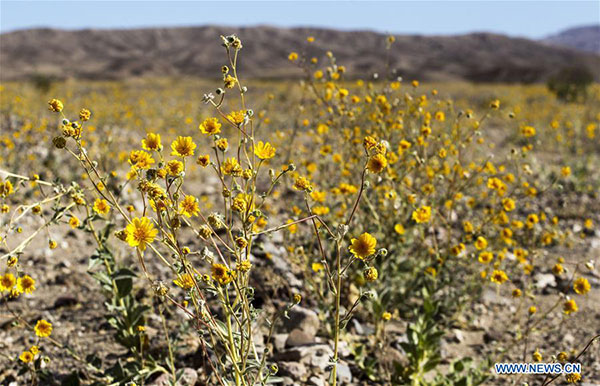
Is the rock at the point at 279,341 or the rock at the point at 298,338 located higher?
the rock at the point at 298,338

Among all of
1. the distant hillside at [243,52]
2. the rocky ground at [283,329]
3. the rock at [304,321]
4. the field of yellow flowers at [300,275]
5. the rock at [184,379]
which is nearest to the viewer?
the field of yellow flowers at [300,275]

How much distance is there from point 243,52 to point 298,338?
2929 inches

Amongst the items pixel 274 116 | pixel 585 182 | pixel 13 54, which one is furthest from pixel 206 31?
pixel 585 182

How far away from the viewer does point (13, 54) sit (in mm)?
73312

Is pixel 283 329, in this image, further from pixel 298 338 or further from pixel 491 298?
pixel 491 298

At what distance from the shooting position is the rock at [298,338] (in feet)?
8.81

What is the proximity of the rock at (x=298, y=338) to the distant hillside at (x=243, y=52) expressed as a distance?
53832 millimetres

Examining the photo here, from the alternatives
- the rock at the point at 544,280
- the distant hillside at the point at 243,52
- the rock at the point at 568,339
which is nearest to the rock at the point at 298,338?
the rock at the point at 568,339

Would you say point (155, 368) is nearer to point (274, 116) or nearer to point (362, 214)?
point (362, 214)

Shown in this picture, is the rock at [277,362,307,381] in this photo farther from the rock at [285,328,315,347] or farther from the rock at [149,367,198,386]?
the rock at [149,367,198,386]

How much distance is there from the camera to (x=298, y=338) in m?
2.71

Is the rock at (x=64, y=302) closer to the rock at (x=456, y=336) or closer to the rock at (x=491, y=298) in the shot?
the rock at (x=456, y=336)

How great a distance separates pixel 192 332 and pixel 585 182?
19.2 feet

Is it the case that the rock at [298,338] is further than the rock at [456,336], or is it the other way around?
the rock at [456,336]
